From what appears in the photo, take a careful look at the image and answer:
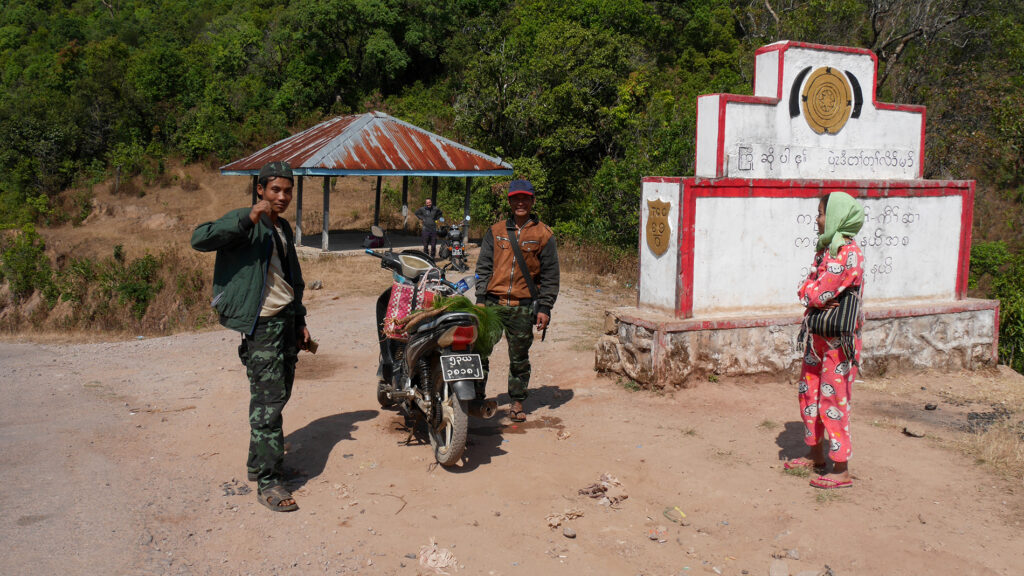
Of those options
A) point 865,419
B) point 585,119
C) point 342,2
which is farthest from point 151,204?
point 865,419

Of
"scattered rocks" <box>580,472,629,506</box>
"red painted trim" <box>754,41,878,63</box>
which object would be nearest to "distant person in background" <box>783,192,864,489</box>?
"scattered rocks" <box>580,472,629,506</box>

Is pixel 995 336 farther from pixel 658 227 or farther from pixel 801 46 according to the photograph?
pixel 658 227

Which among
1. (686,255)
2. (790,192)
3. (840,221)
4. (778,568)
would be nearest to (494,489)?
(778,568)

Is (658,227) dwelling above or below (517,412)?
above

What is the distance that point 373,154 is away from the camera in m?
19.2

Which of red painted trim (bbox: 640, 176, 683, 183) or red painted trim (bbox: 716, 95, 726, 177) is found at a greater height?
red painted trim (bbox: 716, 95, 726, 177)

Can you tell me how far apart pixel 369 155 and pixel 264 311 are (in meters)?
15.1

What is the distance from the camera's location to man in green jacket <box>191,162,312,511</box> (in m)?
4.42

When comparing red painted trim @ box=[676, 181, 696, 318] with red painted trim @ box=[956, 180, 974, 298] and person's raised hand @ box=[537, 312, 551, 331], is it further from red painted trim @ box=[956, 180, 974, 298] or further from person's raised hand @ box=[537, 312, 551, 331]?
red painted trim @ box=[956, 180, 974, 298]

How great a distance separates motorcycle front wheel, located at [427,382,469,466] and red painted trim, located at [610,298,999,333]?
8.31 ft

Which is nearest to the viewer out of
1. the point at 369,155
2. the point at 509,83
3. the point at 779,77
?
the point at 779,77

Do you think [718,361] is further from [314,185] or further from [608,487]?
[314,185]

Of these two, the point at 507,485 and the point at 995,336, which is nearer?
the point at 507,485

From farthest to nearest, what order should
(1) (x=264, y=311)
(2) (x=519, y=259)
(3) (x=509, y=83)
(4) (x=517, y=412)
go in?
1. (3) (x=509, y=83)
2. (4) (x=517, y=412)
3. (2) (x=519, y=259)
4. (1) (x=264, y=311)
